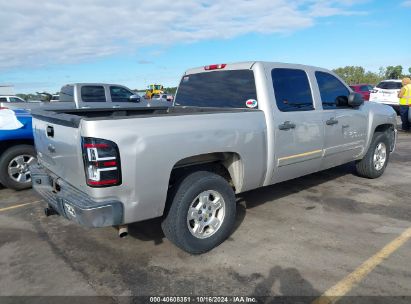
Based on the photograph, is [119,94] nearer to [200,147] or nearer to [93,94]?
[93,94]

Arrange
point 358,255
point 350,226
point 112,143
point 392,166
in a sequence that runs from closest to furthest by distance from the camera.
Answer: point 112,143 → point 358,255 → point 350,226 → point 392,166

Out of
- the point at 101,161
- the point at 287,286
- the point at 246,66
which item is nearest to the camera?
the point at 101,161

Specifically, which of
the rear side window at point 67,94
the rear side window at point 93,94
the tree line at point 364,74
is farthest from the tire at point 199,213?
the tree line at point 364,74

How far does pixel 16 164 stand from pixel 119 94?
5937mm

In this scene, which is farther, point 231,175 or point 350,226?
point 350,226

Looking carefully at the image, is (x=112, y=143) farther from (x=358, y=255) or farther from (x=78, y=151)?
(x=358, y=255)

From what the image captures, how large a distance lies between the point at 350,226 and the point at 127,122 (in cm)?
292

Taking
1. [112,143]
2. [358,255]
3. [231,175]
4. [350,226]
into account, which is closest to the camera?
[112,143]

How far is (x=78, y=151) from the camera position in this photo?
2.83 meters

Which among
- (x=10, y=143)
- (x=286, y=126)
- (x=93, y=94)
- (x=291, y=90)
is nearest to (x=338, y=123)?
(x=291, y=90)

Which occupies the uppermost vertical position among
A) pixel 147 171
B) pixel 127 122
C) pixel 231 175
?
pixel 127 122

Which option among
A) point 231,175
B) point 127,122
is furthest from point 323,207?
point 127,122

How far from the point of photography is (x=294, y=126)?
411 centimetres

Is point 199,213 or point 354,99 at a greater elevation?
point 354,99
